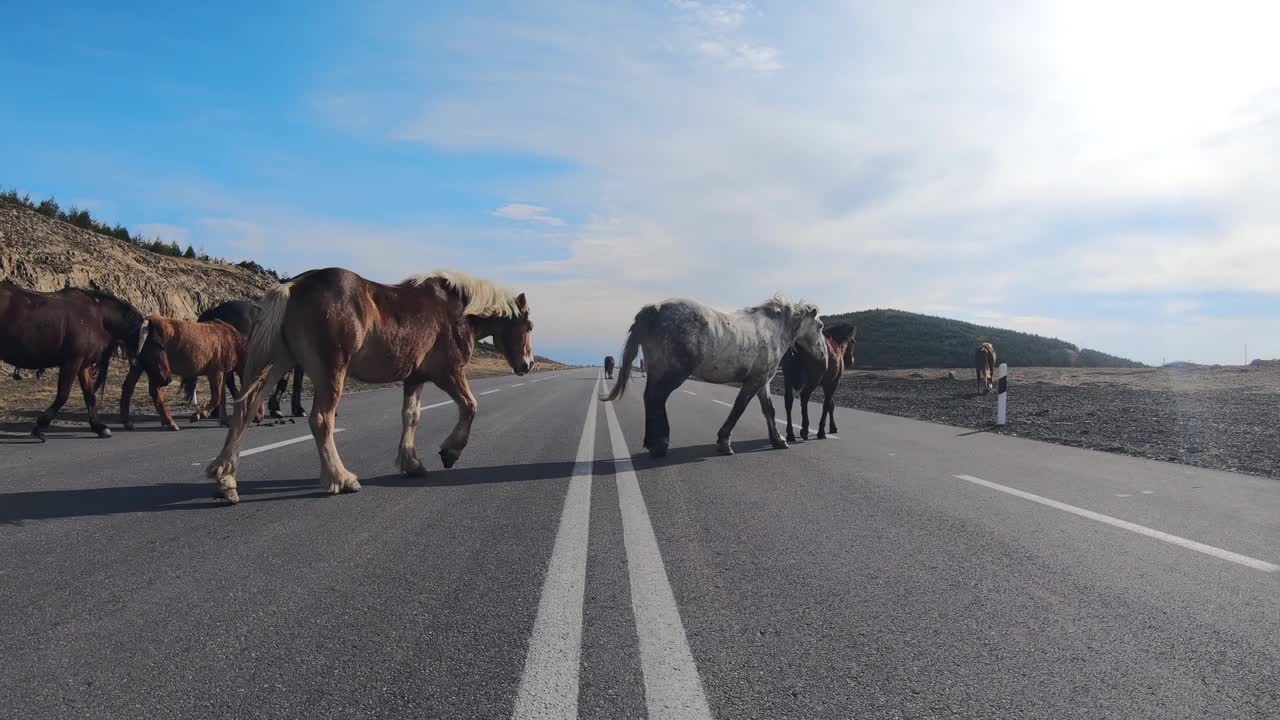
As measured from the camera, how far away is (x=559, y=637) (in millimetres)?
2502

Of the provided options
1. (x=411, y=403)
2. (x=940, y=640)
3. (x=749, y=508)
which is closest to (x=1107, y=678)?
(x=940, y=640)

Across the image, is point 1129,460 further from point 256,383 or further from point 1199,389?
point 1199,389

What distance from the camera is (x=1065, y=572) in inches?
133

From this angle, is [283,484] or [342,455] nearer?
[283,484]

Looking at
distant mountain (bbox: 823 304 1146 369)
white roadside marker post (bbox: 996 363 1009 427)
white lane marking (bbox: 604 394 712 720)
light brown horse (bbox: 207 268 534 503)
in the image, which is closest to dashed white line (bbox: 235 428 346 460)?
light brown horse (bbox: 207 268 534 503)

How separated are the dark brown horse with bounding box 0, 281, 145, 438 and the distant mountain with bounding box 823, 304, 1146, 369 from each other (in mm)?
60134

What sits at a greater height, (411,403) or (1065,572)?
(411,403)

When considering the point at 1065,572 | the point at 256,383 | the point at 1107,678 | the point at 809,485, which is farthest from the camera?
the point at 809,485

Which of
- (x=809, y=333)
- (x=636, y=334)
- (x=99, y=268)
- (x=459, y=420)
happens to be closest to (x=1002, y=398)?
(x=809, y=333)

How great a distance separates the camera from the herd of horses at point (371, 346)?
508 cm

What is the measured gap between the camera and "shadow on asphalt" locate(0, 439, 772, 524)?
4.50 m

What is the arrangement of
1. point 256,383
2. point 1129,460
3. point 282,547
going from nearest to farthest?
point 282,547, point 256,383, point 1129,460

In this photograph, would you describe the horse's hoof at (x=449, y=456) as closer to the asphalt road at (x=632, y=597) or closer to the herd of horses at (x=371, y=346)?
the herd of horses at (x=371, y=346)

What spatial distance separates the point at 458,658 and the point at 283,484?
379 cm
